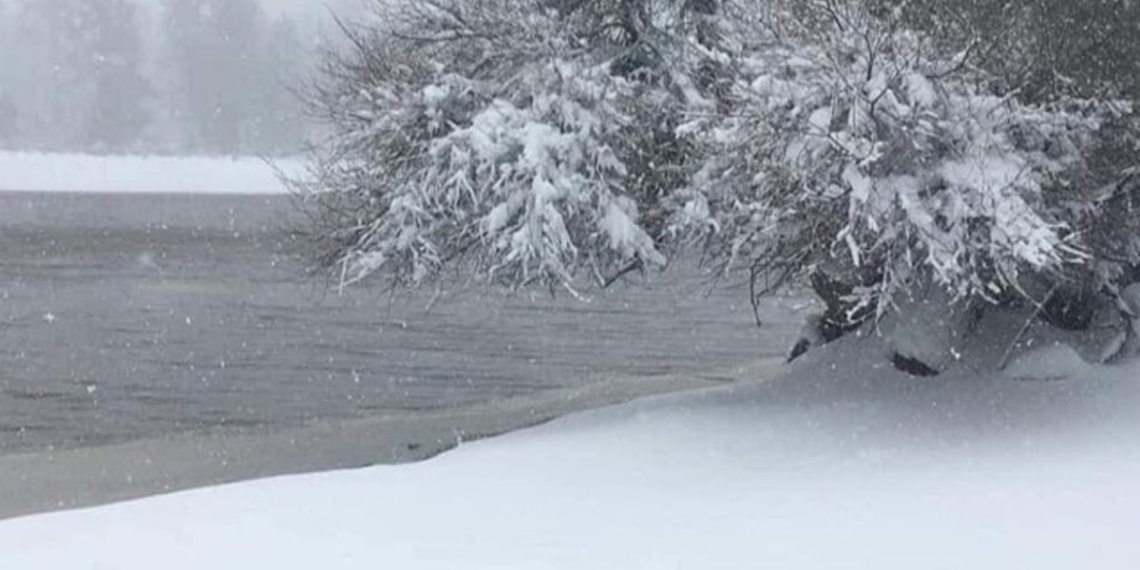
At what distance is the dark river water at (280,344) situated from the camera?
76.7 feet

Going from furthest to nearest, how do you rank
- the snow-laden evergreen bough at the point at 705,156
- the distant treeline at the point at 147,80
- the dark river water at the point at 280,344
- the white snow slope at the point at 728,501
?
the distant treeline at the point at 147,80 < the dark river water at the point at 280,344 < the snow-laden evergreen bough at the point at 705,156 < the white snow slope at the point at 728,501

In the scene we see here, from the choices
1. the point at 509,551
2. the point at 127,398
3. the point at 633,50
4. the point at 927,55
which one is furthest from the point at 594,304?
the point at 509,551

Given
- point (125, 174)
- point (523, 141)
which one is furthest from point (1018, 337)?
point (125, 174)

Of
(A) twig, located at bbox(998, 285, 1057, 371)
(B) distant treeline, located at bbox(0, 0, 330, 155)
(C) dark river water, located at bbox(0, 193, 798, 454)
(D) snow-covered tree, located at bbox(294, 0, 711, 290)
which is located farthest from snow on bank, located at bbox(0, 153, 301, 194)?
(A) twig, located at bbox(998, 285, 1057, 371)

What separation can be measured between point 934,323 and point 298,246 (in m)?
8.65

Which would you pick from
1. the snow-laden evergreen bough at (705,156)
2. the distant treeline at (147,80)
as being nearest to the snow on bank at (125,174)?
the distant treeline at (147,80)

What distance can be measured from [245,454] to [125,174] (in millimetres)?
104546

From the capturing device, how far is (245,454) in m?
19.2

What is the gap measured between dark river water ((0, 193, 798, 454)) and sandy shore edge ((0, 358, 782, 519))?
→ 99 cm

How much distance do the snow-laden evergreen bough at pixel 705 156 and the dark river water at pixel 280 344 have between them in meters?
4.30

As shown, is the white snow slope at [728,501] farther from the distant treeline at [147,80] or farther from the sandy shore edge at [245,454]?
the distant treeline at [147,80]

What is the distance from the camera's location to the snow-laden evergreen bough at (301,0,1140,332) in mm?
13859

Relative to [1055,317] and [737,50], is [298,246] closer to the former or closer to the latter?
[737,50]

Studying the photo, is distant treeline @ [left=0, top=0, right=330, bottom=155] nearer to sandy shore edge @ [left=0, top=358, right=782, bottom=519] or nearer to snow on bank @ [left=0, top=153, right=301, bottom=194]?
snow on bank @ [left=0, top=153, right=301, bottom=194]
